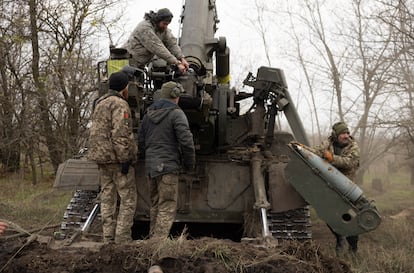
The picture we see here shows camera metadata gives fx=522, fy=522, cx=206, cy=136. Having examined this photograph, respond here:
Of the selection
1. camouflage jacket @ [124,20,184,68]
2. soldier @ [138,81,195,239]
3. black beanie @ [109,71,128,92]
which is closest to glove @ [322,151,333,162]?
soldier @ [138,81,195,239]

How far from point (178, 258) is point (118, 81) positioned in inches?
82.6

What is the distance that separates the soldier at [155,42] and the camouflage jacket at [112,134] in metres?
0.92

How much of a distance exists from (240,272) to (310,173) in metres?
2.09

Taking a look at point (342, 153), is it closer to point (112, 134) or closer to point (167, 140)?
point (167, 140)

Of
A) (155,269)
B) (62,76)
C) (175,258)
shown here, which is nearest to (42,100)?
(62,76)

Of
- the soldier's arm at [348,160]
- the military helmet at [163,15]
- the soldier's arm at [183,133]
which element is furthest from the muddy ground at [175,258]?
the military helmet at [163,15]

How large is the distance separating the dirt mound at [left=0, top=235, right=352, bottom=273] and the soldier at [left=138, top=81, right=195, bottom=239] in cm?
121

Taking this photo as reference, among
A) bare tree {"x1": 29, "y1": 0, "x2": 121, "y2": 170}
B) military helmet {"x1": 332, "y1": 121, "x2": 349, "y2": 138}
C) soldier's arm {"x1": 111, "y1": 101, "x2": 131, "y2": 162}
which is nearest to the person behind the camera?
soldier's arm {"x1": 111, "y1": 101, "x2": 131, "y2": 162}

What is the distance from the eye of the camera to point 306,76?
22.8m

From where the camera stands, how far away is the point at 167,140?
489cm

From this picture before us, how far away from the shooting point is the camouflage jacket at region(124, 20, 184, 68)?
5.59 metres

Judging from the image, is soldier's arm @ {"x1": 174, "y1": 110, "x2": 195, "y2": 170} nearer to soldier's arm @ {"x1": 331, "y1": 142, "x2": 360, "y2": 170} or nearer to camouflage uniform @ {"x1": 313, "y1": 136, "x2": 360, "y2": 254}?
camouflage uniform @ {"x1": 313, "y1": 136, "x2": 360, "y2": 254}

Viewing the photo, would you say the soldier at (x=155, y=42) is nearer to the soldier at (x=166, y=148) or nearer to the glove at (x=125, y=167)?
the soldier at (x=166, y=148)

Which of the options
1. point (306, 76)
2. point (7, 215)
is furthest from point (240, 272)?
point (306, 76)
